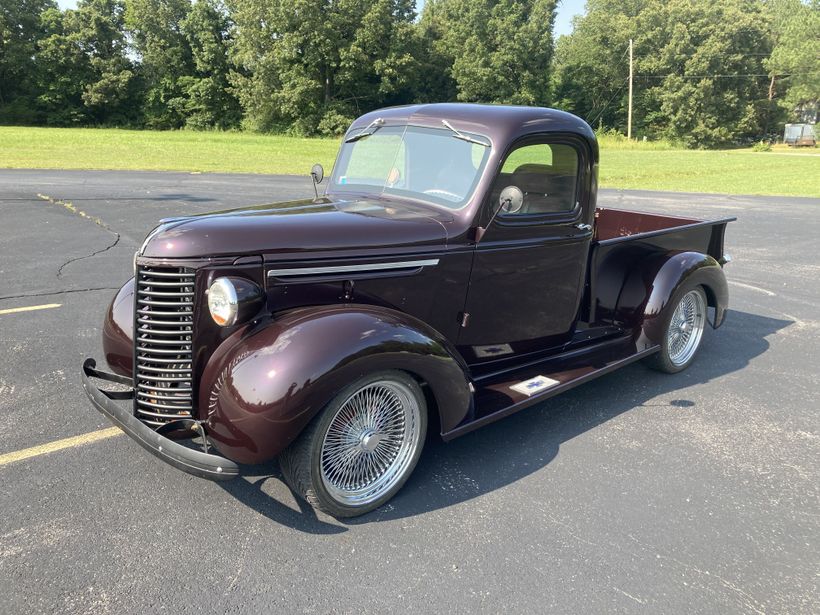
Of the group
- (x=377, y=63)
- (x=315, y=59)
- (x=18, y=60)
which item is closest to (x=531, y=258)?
(x=377, y=63)

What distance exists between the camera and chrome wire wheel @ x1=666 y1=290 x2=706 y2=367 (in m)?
4.88

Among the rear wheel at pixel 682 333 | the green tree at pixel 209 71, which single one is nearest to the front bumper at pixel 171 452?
the rear wheel at pixel 682 333

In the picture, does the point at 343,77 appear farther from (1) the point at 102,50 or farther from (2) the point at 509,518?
(2) the point at 509,518

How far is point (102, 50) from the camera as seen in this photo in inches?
1919

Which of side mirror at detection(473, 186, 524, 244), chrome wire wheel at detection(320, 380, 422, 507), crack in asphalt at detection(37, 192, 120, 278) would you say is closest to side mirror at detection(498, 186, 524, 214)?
side mirror at detection(473, 186, 524, 244)

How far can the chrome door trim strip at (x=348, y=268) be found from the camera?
2985 millimetres

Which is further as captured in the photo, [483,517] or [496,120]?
[496,120]

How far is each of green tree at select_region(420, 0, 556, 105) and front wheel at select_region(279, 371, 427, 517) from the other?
4845cm

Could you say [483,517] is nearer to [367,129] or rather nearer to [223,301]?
[223,301]

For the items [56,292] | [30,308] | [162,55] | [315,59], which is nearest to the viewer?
[30,308]

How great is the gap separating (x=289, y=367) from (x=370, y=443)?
642mm

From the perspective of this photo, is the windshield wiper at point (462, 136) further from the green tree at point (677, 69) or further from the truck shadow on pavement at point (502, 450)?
the green tree at point (677, 69)

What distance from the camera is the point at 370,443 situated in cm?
298

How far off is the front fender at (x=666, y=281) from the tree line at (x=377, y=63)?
40720mm
